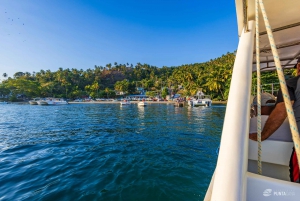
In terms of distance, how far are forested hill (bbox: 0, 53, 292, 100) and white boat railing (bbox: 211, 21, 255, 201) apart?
43831mm

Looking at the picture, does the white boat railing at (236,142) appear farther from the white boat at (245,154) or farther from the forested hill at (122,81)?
the forested hill at (122,81)

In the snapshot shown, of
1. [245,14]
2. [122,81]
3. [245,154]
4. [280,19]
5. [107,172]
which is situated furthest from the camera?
[122,81]

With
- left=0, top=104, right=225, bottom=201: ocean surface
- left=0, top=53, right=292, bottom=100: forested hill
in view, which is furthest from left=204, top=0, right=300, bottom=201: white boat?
left=0, top=53, right=292, bottom=100: forested hill

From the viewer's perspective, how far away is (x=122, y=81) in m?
98.8

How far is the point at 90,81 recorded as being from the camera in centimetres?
10494

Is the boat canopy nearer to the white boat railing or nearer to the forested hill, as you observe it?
the white boat railing

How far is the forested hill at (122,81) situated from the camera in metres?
53.1

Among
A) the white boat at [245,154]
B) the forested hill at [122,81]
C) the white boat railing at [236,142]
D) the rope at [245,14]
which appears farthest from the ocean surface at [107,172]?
the forested hill at [122,81]

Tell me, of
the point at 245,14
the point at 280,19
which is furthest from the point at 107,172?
the point at 280,19

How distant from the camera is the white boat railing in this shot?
2.68 feet

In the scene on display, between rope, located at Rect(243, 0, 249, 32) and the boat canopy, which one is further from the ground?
the boat canopy

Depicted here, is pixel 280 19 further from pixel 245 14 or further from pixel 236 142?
pixel 236 142

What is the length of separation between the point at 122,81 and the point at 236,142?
100m

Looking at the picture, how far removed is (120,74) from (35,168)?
12552 cm
